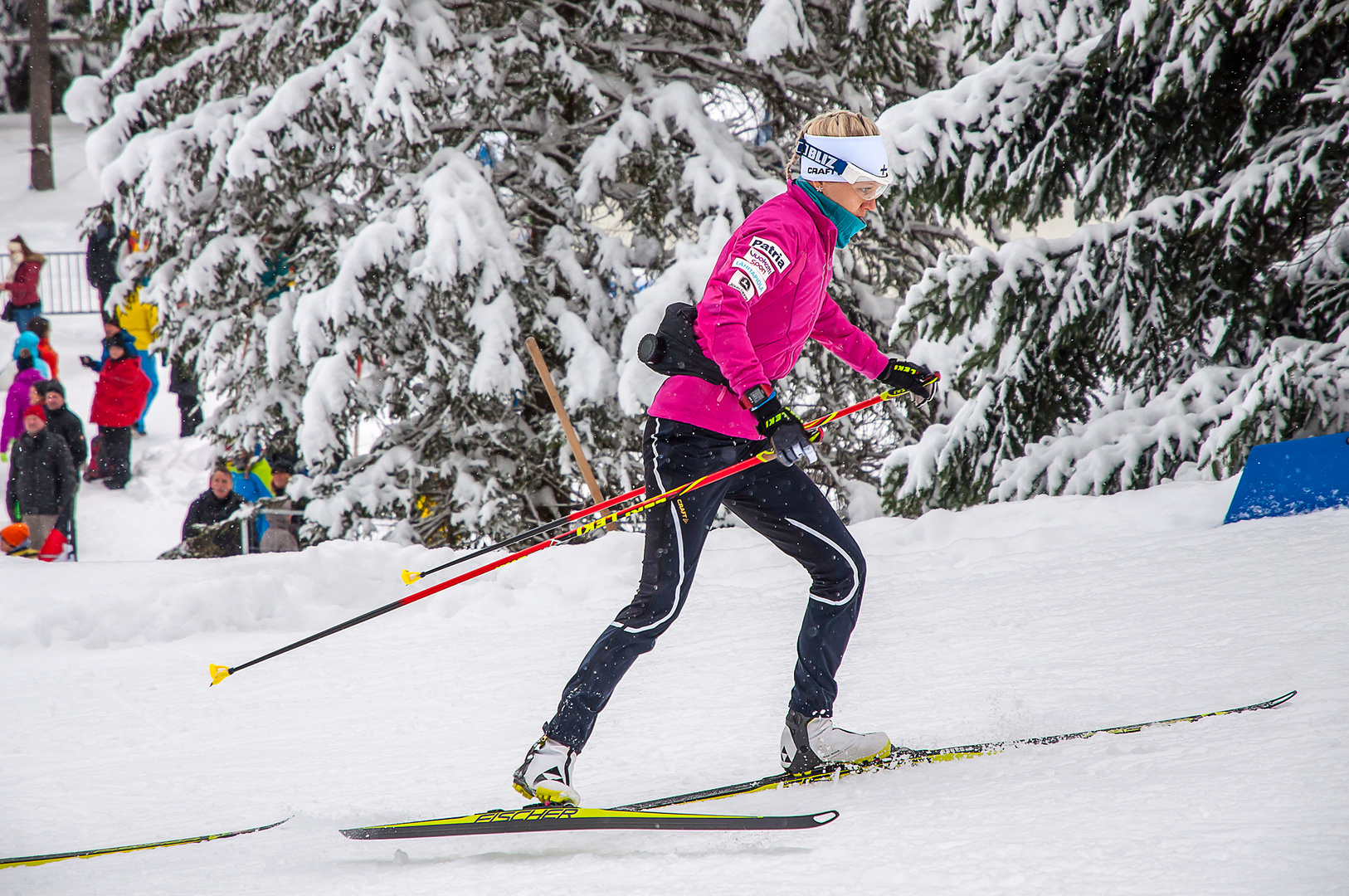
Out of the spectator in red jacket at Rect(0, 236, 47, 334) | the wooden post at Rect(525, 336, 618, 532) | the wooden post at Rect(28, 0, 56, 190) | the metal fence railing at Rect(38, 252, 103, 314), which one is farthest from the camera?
the wooden post at Rect(28, 0, 56, 190)

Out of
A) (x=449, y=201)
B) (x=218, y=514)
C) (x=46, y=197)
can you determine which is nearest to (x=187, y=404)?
(x=218, y=514)

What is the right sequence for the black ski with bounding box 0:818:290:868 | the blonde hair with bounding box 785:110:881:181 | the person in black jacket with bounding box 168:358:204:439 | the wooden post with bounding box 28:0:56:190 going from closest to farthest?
the black ski with bounding box 0:818:290:868
the blonde hair with bounding box 785:110:881:181
the person in black jacket with bounding box 168:358:204:439
the wooden post with bounding box 28:0:56:190

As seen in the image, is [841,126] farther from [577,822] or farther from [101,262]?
[101,262]

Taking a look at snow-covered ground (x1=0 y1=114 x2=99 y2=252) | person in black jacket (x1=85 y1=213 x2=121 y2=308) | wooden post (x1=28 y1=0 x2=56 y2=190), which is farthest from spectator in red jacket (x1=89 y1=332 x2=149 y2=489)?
wooden post (x1=28 y1=0 x2=56 y2=190)

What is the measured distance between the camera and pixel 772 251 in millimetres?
2805

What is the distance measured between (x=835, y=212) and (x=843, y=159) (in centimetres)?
15

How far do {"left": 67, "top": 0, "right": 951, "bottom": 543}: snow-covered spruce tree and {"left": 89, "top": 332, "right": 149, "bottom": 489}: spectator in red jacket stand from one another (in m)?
3.35

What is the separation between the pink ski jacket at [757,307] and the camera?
2.76 meters

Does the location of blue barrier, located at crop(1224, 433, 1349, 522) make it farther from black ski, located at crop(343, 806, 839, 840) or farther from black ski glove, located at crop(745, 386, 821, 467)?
black ski, located at crop(343, 806, 839, 840)

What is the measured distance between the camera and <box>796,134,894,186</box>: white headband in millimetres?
2939

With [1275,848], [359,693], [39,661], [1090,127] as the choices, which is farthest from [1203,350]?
[39,661]

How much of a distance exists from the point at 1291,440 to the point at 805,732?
10.9 ft

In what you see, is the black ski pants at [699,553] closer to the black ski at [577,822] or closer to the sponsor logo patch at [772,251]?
the black ski at [577,822]

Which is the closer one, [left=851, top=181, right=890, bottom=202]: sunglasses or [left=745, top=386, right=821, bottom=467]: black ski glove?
[left=745, top=386, right=821, bottom=467]: black ski glove
